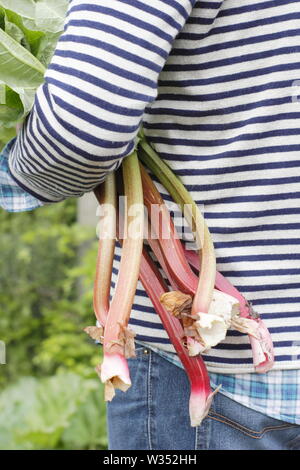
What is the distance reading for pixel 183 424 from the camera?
48.8 inches

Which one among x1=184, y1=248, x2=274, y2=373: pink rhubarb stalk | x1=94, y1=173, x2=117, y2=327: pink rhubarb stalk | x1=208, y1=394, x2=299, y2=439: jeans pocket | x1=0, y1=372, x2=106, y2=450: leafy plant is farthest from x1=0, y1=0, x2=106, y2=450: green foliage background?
x1=208, y1=394, x2=299, y2=439: jeans pocket

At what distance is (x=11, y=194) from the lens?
1332 millimetres

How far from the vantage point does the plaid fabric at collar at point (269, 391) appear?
1.15m

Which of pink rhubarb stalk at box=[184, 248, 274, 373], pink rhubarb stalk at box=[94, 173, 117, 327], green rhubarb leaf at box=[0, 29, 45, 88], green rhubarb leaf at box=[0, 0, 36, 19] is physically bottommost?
pink rhubarb stalk at box=[184, 248, 274, 373]

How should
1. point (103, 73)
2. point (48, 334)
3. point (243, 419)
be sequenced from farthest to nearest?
1. point (48, 334)
2. point (243, 419)
3. point (103, 73)

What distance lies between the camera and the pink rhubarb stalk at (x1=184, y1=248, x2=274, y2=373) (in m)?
1.06

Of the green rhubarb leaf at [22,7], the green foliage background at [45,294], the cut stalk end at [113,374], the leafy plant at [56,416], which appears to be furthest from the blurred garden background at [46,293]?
the cut stalk end at [113,374]

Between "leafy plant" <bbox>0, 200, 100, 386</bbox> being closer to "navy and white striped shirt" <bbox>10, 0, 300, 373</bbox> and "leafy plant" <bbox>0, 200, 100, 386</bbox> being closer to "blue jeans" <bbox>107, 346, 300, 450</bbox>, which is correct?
"blue jeans" <bbox>107, 346, 300, 450</bbox>

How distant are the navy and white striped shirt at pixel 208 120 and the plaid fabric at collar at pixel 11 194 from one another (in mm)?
92

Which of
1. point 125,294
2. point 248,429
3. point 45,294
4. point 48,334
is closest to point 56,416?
point 48,334

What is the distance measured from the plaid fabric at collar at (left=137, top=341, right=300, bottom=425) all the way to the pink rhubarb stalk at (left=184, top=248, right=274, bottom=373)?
73 millimetres

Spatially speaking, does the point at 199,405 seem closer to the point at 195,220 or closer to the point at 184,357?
the point at 184,357

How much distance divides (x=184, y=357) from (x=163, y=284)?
0.13m

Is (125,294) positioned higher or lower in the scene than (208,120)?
lower
